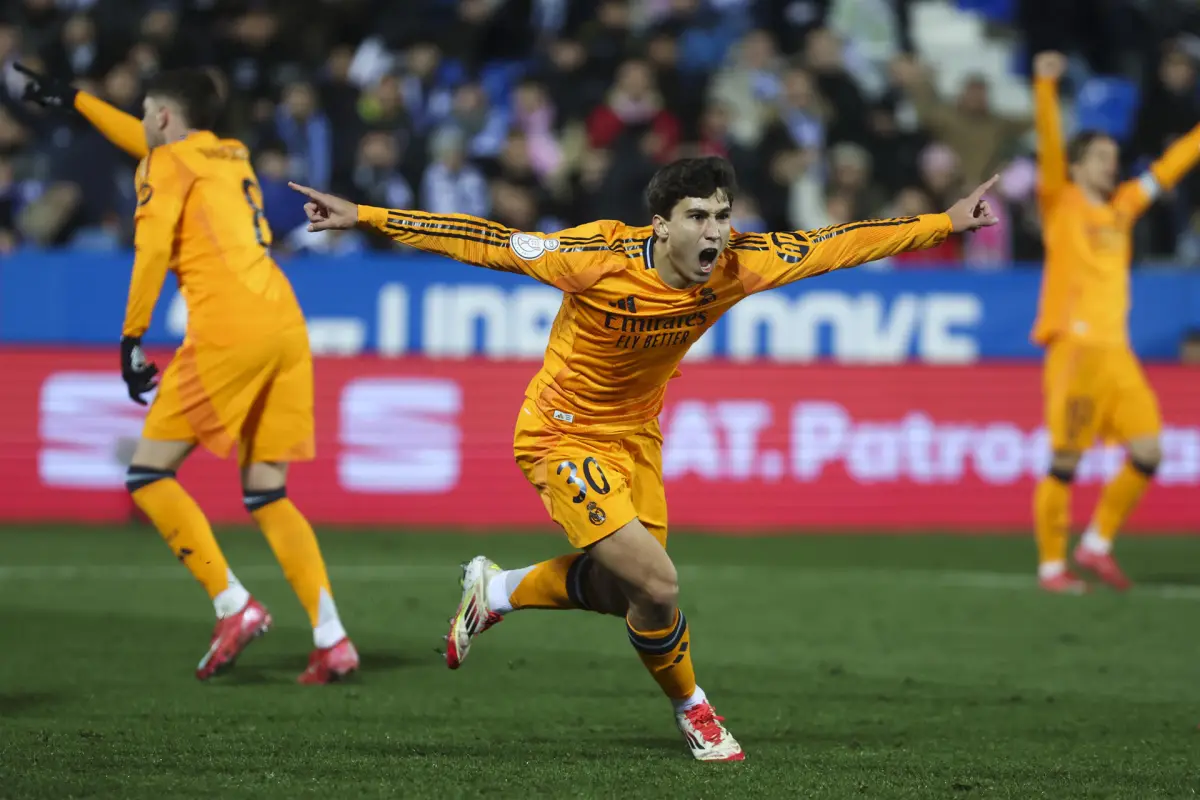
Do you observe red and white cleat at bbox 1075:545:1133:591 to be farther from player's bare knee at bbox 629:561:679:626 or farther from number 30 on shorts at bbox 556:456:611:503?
Answer: number 30 on shorts at bbox 556:456:611:503

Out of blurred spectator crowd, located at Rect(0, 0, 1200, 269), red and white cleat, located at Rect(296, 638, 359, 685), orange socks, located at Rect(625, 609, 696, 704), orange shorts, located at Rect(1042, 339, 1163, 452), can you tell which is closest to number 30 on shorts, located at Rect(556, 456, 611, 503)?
orange socks, located at Rect(625, 609, 696, 704)

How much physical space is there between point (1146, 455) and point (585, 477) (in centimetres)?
574

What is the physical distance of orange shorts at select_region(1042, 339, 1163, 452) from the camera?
10.4 metres

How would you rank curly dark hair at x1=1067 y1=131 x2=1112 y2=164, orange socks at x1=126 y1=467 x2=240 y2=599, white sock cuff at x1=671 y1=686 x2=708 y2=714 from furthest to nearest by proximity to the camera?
curly dark hair at x1=1067 y1=131 x2=1112 y2=164 → orange socks at x1=126 y1=467 x2=240 y2=599 → white sock cuff at x1=671 y1=686 x2=708 y2=714

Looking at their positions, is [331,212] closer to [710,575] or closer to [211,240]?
[211,240]

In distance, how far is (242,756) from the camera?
5.73m

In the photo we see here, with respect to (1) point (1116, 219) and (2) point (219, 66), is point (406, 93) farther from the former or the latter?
(1) point (1116, 219)


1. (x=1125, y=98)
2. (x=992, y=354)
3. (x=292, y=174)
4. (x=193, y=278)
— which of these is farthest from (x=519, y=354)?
(x=1125, y=98)

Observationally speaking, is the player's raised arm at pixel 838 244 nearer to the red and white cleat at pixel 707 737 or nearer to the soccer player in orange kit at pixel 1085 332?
the red and white cleat at pixel 707 737

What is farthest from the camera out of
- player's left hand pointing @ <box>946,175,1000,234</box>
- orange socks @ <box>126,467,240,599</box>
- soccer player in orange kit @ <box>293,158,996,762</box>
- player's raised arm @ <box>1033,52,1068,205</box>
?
player's raised arm @ <box>1033,52,1068,205</box>

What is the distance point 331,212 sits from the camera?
580 centimetres

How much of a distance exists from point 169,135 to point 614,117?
847 centimetres

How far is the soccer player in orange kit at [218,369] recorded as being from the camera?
7359 millimetres

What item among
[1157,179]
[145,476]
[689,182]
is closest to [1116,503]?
[1157,179]
